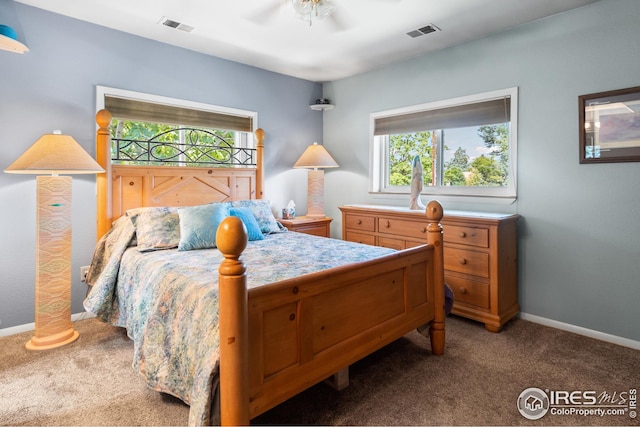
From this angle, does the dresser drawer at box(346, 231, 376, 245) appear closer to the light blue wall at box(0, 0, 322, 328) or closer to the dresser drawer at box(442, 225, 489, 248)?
the dresser drawer at box(442, 225, 489, 248)

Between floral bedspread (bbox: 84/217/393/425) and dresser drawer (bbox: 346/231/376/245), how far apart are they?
0.84 metres

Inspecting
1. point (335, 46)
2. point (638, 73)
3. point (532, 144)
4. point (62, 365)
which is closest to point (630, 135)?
point (638, 73)

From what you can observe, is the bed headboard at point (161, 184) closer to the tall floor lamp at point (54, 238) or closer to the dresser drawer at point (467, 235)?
the tall floor lamp at point (54, 238)

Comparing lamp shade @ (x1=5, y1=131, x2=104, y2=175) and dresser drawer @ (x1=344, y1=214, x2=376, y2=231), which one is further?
dresser drawer @ (x1=344, y1=214, x2=376, y2=231)

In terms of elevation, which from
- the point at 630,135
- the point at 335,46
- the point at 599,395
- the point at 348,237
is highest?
the point at 335,46

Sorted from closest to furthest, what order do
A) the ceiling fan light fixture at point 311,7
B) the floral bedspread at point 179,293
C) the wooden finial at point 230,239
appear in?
the wooden finial at point 230,239
the floral bedspread at point 179,293
the ceiling fan light fixture at point 311,7

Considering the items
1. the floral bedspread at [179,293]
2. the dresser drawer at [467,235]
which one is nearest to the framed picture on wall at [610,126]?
the dresser drawer at [467,235]

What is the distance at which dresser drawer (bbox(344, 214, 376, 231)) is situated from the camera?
11.7 feet

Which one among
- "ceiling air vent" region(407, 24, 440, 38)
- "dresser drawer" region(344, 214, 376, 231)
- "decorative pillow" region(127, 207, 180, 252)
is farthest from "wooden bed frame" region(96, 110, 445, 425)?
"ceiling air vent" region(407, 24, 440, 38)

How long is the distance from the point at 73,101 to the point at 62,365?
6.42 feet

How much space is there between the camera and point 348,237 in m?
3.84

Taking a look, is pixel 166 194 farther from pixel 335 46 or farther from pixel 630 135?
pixel 630 135

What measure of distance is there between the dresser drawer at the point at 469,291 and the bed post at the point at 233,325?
211 cm

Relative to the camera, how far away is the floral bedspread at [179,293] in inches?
57.0
